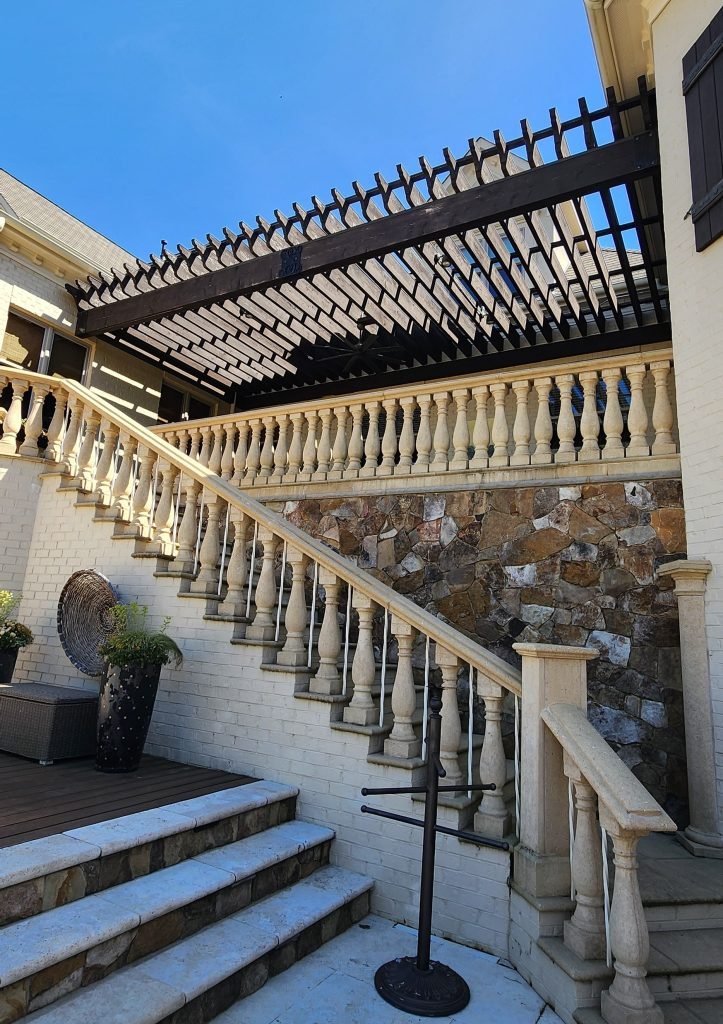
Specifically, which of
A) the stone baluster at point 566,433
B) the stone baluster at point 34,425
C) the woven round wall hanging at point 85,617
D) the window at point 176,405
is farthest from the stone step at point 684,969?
the window at point 176,405

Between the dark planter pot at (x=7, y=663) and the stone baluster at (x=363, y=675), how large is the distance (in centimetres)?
276

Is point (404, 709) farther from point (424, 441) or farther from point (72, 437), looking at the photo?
point (72, 437)

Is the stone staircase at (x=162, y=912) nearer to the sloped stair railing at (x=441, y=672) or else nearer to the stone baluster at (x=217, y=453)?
the sloped stair railing at (x=441, y=672)

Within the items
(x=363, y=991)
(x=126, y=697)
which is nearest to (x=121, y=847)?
(x=363, y=991)

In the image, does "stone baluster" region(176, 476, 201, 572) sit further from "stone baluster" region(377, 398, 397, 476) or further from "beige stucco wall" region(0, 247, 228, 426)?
"beige stucco wall" region(0, 247, 228, 426)

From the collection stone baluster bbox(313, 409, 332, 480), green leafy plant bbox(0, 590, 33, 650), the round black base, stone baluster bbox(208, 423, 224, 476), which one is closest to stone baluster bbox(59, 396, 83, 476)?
green leafy plant bbox(0, 590, 33, 650)

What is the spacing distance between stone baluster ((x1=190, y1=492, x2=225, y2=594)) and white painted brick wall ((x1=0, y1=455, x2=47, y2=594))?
6.56 ft

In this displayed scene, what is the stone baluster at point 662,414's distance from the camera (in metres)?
4.28

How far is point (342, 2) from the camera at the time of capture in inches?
222

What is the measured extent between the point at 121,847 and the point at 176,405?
7.51 m

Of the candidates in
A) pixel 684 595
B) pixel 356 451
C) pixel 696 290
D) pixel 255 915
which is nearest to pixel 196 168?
pixel 356 451

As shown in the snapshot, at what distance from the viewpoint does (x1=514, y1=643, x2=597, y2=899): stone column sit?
249 centimetres

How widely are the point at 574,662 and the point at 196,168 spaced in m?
7.71

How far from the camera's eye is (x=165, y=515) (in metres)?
4.48
